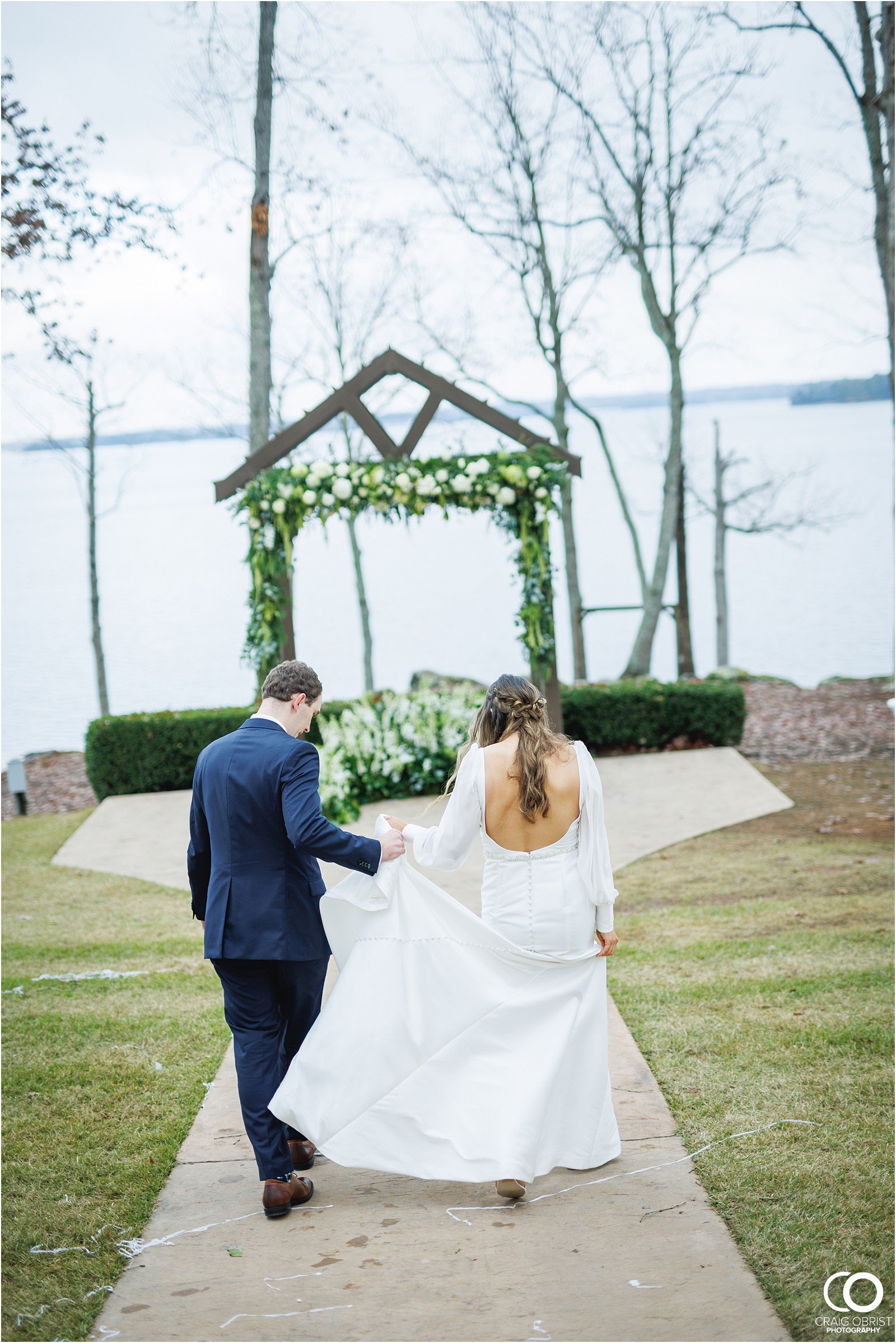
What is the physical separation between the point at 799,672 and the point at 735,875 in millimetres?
21104

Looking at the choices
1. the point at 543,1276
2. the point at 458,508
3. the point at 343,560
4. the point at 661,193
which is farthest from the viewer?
the point at 343,560

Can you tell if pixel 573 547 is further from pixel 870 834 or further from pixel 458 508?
pixel 870 834

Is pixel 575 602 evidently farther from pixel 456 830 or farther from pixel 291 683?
pixel 291 683

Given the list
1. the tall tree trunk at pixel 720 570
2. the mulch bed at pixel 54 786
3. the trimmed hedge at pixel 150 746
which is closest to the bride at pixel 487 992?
the trimmed hedge at pixel 150 746

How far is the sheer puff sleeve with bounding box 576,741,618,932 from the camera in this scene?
3.90 m

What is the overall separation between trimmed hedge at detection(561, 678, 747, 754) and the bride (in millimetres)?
8573

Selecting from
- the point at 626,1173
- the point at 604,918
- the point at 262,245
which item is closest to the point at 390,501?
the point at 262,245

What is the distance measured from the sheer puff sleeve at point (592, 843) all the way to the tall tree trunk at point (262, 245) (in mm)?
10301

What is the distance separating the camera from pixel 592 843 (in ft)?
12.9

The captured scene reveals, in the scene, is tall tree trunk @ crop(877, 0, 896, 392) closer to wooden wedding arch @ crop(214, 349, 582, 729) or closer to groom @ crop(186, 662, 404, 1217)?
wooden wedding arch @ crop(214, 349, 582, 729)

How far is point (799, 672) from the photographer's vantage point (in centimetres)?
2789

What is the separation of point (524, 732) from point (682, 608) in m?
13.2

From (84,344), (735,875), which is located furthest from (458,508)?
(84,344)

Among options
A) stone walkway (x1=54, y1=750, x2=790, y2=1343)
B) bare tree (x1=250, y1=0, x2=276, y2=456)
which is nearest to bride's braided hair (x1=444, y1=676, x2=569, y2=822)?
stone walkway (x1=54, y1=750, x2=790, y2=1343)
